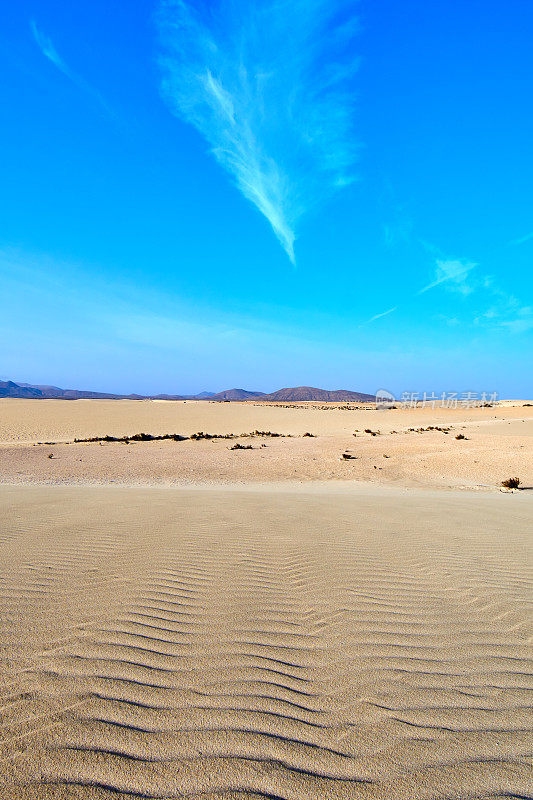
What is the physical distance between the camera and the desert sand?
1815 millimetres

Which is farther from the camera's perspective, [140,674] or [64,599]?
[64,599]

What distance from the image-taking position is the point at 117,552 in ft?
16.0

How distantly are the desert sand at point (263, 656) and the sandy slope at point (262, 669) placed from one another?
0.01m

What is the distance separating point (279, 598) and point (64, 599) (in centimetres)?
175

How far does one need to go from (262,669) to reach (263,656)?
14cm

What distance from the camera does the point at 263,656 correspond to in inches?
105

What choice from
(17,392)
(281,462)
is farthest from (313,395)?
(281,462)

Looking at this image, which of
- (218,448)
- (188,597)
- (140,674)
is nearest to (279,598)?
(188,597)

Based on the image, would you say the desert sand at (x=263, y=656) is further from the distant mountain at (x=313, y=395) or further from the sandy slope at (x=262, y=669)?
the distant mountain at (x=313, y=395)

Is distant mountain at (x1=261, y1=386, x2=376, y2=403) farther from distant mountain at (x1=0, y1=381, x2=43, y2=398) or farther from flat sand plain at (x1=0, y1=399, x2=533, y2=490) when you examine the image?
flat sand plain at (x1=0, y1=399, x2=533, y2=490)

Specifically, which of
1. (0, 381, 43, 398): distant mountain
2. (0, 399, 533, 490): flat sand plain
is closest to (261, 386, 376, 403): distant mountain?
(0, 381, 43, 398): distant mountain

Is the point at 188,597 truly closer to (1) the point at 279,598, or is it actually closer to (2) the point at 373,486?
(1) the point at 279,598

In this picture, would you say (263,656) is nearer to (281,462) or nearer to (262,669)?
(262,669)

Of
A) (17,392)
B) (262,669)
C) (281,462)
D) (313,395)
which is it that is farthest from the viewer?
(313,395)
